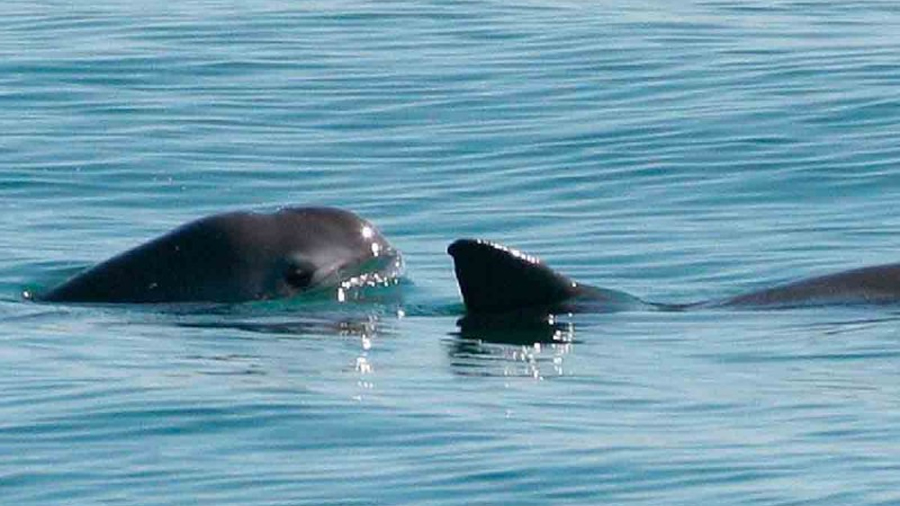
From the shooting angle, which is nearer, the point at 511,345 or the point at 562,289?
the point at 511,345

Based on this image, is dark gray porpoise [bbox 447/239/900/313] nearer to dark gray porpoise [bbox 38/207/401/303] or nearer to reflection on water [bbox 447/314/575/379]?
reflection on water [bbox 447/314/575/379]

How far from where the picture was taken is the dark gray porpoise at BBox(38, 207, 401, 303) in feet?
56.6

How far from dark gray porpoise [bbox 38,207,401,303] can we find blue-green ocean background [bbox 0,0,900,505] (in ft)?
1.01

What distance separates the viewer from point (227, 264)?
17344 mm

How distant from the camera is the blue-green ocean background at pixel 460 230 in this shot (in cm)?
1243

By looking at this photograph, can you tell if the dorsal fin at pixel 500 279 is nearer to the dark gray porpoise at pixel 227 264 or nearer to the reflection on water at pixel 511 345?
the reflection on water at pixel 511 345

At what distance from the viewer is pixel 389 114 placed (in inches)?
1019

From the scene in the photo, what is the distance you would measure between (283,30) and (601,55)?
3.97 metres

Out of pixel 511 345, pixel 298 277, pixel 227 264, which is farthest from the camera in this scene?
pixel 298 277

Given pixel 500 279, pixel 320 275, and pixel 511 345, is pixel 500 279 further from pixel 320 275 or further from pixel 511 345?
pixel 320 275

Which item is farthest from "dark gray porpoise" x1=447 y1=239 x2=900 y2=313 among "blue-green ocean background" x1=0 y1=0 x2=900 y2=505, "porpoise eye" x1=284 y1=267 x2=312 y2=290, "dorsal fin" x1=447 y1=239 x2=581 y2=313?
"porpoise eye" x1=284 y1=267 x2=312 y2=290

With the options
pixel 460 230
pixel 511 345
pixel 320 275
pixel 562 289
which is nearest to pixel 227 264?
pixel 320 275

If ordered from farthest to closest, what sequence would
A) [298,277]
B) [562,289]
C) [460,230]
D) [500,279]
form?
[460,230] < [298,277] < [562,289] < [500,279]

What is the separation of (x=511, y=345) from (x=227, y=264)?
2233 millimetres
